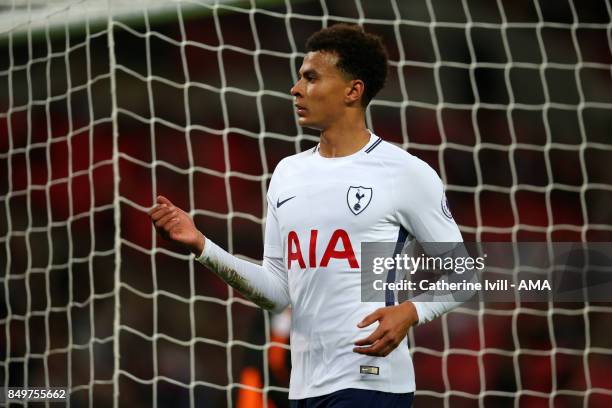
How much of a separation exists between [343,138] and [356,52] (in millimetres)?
233

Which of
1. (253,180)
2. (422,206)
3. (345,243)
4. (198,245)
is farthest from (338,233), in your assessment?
(253,180)

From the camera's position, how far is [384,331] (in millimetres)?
2285

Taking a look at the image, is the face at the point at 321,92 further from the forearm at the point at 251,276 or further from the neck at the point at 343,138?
the forearm at the point at 251,276

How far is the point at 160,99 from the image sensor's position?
627 cm

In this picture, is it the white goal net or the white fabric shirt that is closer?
the white fabric shirt

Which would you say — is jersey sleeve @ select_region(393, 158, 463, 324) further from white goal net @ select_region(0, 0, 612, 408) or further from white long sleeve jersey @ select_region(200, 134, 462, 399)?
white goal net @ select_region(0, 0, 612, 408)

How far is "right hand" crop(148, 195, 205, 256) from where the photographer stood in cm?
239

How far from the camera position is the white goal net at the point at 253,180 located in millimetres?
5465

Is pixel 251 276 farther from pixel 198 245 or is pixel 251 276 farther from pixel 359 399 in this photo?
pixel 359 399

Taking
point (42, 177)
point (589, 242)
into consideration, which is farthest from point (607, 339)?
point (42, 177)

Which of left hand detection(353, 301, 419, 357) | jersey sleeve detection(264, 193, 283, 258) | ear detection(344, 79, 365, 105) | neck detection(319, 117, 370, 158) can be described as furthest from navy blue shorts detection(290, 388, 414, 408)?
ear detection(344, 79, 365, 105)

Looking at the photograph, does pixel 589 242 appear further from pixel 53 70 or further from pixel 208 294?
pixel 53 70

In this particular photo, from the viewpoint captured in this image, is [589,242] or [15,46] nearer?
[589,242]

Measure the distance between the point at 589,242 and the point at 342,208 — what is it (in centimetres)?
328
